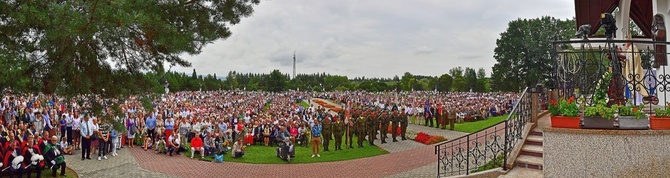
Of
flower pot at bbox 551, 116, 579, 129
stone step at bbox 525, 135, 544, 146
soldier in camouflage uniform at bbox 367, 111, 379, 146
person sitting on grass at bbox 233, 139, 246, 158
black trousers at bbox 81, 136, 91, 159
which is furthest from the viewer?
soldier in camouflage uniform at bbox 367, 111, 379, 146

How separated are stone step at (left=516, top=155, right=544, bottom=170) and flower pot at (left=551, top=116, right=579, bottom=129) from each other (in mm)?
2354

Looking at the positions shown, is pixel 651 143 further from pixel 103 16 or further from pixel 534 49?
pixel 534 49

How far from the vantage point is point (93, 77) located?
8.16 m

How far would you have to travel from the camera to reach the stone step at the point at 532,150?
32.0 ft

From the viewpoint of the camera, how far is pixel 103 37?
6.50 meters

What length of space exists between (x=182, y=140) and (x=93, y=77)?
1243cm

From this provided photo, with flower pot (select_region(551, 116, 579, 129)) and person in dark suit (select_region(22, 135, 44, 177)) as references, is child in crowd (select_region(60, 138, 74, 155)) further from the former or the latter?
flower pot (select_region(551, 116, 579, 129))

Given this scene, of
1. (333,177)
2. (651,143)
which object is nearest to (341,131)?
(333,177)

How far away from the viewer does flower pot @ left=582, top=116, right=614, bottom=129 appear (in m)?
6.71

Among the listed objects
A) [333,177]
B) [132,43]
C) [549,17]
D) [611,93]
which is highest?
[549,17]

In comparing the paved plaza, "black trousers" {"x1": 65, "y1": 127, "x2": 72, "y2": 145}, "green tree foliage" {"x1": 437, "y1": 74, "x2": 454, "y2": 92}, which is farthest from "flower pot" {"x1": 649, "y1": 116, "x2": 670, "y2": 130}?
"green tree foliage" {"x1": 437, "y1": 74, "x2": 454, "y2": 92}

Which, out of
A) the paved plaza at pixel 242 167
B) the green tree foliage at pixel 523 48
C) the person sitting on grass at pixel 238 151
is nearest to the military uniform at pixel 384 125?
the paved plaza at pixel 242 167

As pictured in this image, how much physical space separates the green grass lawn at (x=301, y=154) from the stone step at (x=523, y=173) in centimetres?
901

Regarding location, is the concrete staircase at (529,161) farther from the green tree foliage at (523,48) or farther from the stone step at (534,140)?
the green tree foliage at (523,48)
